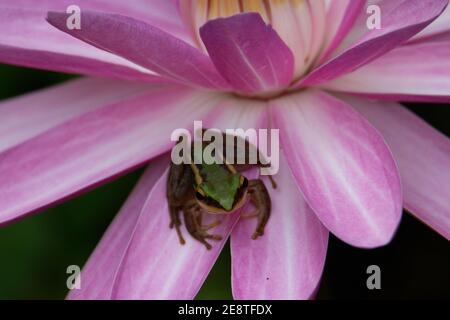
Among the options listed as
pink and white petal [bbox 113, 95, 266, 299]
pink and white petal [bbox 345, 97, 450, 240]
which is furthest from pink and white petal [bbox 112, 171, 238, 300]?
pink and white petal [bbox 345, 97, 450, 240]

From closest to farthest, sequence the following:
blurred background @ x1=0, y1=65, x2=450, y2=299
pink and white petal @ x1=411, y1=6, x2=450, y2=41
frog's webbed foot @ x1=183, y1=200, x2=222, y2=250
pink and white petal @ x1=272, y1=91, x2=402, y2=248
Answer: pink and white petal @ x1=272, y1=91, x2=402, y2=248, frog's webbed foot @ x1=183, y1=200, x2=222, y2=250, pink and white petal @ x1=411, y1=6, x2=450, y2=41, blurred background @ x1=0, y1=65, x2=450, y2=299

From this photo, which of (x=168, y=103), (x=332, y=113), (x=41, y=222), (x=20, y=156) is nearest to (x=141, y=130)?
(x=168, y=103)

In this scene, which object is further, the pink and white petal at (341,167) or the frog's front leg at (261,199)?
the frog's front leg at (261,199)

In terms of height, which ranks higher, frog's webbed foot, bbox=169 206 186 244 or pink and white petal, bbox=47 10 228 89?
pink and white petal, bbox=47 10 228 89

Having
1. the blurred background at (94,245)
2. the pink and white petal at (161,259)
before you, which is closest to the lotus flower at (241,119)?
the pink and white petal at (161,259)

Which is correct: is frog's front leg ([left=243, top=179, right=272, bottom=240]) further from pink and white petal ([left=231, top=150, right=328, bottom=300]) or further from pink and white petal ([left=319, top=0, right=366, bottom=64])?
pink and white petal ([left=319, top=0, right=366, bottom=64])

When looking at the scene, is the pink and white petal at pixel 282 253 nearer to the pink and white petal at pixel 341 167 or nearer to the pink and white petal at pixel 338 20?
the pink and white petal at pixel 341 167
